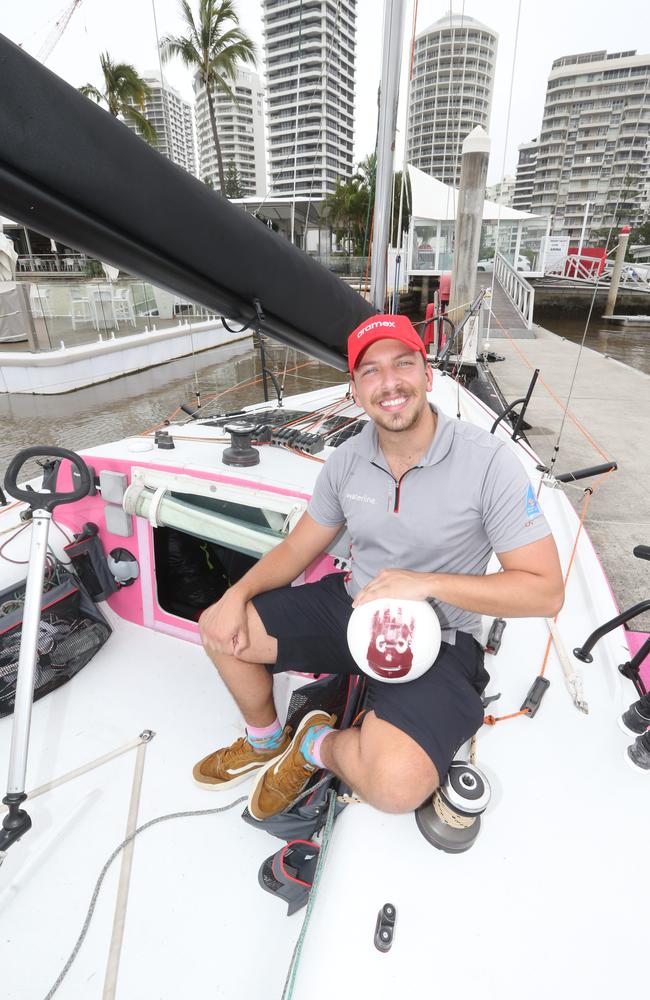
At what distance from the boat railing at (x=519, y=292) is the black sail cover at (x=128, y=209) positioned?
43.6ft

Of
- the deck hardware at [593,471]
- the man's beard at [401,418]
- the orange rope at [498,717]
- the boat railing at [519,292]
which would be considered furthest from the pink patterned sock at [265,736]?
the boat railing at [519,292]

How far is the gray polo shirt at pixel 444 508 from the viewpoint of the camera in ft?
4.09

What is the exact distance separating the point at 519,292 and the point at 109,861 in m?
16.9

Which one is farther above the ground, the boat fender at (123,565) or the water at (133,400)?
the boat fender at (123,565)

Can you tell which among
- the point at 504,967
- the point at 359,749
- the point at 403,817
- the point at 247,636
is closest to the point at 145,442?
the point at 247,636

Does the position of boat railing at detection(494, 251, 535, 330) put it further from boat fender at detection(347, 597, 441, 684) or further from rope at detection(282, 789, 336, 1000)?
rope at detection(282, 789, 336, 1000)

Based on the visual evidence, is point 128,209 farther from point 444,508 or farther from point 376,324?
point 444,508

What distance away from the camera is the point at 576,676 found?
1466 mm

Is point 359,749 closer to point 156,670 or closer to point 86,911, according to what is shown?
point 86,911

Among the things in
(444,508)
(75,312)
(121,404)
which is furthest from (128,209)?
(75,312)

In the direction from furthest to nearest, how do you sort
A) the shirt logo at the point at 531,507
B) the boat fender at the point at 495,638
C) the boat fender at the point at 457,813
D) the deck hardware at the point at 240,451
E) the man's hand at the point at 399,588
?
the deck hardware at the point at 240,451, the boat fender at the point at 495,638, the shirt logo at the point at 531,507, the man's hand at the point at 399,588, the boat fender at the point at 457,813

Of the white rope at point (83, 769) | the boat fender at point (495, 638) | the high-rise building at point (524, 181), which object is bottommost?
the white rope at point (83, 769)

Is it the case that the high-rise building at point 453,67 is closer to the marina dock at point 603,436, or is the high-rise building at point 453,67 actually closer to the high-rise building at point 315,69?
the high-rise building at point 315,69

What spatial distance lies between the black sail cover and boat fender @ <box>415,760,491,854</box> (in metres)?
1.53
